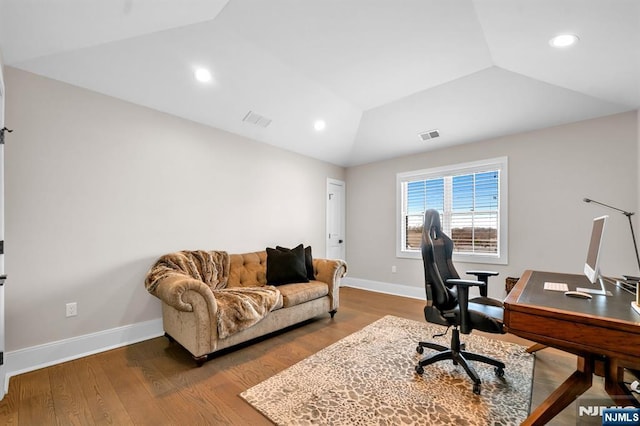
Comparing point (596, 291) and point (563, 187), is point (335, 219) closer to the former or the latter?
point (563, 187)

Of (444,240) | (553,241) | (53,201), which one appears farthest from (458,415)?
(53,201)

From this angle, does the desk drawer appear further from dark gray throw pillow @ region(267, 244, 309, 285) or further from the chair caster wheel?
dark gray throw pillow @ region(267, 244, 309, 285)

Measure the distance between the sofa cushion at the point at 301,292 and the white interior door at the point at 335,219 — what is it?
182cm

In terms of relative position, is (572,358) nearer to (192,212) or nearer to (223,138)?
(192,212)

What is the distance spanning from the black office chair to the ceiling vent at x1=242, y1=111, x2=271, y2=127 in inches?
95.6

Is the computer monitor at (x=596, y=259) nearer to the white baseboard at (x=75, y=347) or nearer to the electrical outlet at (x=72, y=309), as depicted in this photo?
the white baseboard at (x=75, y=347)

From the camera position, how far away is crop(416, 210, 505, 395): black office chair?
1935 mm

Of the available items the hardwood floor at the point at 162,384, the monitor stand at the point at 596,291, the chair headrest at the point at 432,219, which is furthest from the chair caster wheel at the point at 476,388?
the chair headrest at the point at 432,219

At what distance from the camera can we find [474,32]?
94.7 inches

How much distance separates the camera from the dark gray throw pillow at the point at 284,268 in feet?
11.1

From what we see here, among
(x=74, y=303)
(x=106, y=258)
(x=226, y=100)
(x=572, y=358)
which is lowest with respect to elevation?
(x=572, y=358)

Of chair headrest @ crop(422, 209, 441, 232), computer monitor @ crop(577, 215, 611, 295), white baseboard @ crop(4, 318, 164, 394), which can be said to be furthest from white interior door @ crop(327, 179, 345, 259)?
computer monitor @ crop(577, 215, 611, 295)

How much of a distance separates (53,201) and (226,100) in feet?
6.28

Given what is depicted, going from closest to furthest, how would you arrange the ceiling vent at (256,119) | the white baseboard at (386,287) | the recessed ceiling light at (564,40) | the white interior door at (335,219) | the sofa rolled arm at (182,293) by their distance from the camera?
the recessed ceiling light at (564,40) → the sofa rolled arm at (182,293) → the ceiling vent at (256,119) → the white baseboard at (386,287) → the white interior door at (335,219)
